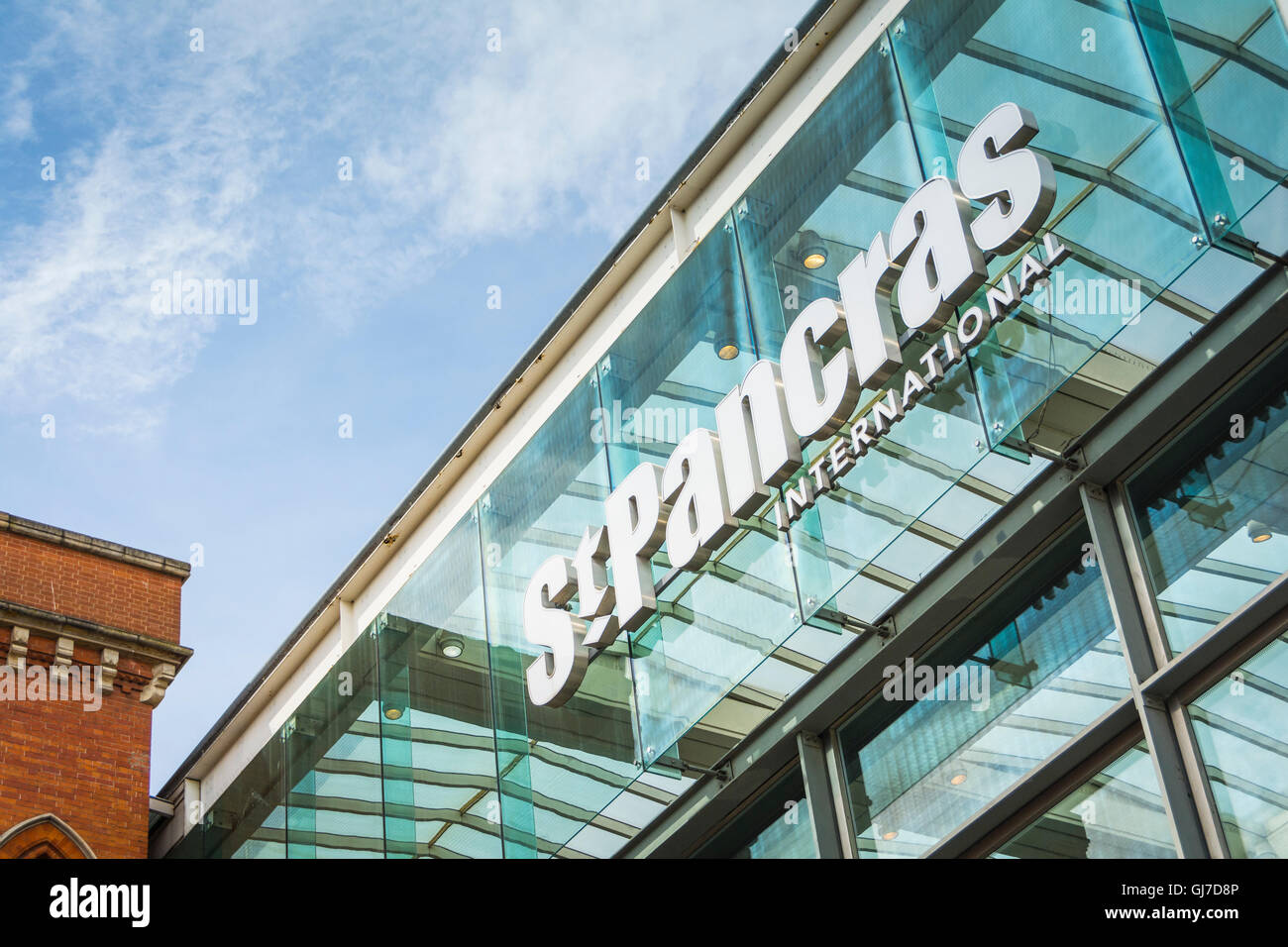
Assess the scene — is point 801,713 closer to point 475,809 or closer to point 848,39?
point 475,809

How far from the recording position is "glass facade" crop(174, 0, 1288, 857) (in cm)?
966

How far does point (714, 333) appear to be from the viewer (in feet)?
42.7

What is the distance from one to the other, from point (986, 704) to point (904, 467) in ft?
5.26

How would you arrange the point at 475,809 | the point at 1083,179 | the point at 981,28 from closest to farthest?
the point at 1083,179, the point at 981,28, the point at 475,809

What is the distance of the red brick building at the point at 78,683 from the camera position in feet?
66.7

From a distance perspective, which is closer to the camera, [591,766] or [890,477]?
[890,477]

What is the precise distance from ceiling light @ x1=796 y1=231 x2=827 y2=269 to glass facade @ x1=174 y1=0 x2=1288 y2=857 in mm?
18

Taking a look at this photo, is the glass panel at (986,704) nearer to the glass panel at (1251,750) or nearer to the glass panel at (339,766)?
the glass panel at (1251,750)

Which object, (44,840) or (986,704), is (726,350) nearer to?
(986,704)

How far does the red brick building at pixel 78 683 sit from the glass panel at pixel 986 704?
1205 centimetres

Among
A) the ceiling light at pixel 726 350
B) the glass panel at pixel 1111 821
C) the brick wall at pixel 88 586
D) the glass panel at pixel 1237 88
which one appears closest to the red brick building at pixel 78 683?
the brick wall at pixel 88 586
